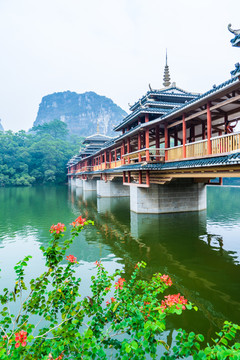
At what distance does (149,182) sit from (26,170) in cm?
5396

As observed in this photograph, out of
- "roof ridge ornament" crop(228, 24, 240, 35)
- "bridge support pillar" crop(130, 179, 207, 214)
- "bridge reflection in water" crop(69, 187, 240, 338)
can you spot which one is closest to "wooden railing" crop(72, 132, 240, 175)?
"bridge support pillar" crop(130, 179, 207, 214)

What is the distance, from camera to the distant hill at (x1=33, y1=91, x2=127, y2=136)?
16350 cm

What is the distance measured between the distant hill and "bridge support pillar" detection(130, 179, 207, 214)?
149448 millimetres

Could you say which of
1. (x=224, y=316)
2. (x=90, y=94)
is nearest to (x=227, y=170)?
(x=224, y=316)

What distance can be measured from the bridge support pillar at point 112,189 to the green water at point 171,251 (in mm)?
12106

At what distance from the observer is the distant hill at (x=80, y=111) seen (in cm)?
16350

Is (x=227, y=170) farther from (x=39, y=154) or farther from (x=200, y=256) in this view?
(x=39, y=154)

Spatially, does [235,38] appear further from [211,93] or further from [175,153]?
[175,153]

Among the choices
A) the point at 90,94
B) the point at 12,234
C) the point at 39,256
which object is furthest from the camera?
the point at 90,94

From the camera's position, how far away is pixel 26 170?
60719 mm

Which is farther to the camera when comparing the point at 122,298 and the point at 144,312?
the point at 122,298

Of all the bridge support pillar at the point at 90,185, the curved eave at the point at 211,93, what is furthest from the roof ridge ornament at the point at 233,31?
the bridge support pillar at the point at 90,185

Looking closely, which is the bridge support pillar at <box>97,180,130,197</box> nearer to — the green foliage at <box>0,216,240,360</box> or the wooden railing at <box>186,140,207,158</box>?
the wooden railing at <box>186,140,207,158</box>

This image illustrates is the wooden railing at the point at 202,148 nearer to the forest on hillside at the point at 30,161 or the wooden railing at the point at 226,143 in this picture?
the wooden railing at the point at 226,143
